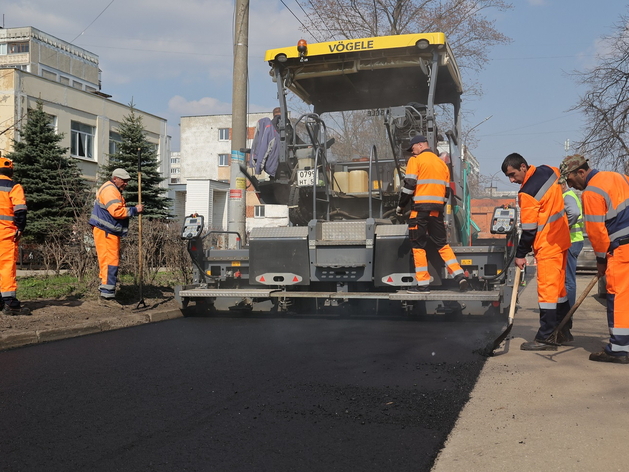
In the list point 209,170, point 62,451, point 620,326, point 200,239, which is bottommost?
point 62,451

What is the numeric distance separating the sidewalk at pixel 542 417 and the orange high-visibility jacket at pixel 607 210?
103 cm

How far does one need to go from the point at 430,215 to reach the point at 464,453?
167 inches

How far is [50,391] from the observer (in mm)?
4262

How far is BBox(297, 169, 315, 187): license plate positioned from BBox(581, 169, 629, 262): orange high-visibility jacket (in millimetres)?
3520

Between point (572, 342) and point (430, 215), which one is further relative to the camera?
point (430, 215)

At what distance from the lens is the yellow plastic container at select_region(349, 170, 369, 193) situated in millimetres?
8164

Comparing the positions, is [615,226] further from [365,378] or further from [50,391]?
[50,391]

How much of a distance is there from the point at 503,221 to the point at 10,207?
5.93 m

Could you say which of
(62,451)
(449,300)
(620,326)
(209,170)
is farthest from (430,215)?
(209,170)

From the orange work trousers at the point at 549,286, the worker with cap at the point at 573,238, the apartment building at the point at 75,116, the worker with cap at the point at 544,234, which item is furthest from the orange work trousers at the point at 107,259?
the apartment building at the point at 75,116

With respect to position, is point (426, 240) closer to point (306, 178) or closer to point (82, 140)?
point (306, 178)

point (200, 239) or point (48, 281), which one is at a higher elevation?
point (200, 239)

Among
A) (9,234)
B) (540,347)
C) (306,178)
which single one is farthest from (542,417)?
(9,234)

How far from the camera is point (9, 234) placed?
7.37m
